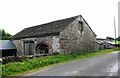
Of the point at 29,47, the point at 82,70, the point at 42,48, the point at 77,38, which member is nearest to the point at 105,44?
the point at 77,38

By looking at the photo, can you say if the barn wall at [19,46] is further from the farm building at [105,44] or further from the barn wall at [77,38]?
the farm building at [105,44]

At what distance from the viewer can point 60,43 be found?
2636 centimetres

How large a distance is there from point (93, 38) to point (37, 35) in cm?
959

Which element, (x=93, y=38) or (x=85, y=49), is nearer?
(x=85, y=49)

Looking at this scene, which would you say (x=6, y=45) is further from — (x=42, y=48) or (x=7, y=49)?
→ (x=42, y=48)

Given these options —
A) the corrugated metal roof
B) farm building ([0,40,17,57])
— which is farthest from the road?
the corrugated metal roof

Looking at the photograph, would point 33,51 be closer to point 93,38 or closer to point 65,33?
point 65,33

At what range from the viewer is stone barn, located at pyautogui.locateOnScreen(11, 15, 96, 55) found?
26.8 meters

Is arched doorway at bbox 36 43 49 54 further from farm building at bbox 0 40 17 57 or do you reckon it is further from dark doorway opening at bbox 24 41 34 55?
farm building at bbox 0 40 17 57

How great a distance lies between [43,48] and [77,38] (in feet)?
16.9

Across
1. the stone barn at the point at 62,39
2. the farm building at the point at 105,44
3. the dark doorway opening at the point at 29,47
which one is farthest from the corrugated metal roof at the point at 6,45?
the farm building at the point at 105,44

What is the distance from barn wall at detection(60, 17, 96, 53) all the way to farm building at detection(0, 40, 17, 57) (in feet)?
39.4

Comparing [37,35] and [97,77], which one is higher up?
[37,35]

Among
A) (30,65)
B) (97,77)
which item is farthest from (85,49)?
(97,77)
